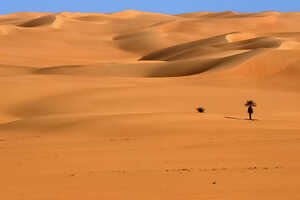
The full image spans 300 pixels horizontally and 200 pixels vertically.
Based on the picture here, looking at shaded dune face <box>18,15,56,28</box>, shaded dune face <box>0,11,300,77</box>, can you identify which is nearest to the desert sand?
shaded dune face <box>0,11,300,77</box>

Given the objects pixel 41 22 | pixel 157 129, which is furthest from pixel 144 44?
pixel 157 129

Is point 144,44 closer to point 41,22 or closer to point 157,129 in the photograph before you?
point 41,22

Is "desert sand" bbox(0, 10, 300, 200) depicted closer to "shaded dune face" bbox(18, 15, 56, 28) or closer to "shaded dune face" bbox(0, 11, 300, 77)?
"shaded dune face" bbox(0, 11, 300, 77)

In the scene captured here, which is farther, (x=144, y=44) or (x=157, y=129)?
(x=144, y=44)

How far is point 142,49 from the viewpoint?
73000mm

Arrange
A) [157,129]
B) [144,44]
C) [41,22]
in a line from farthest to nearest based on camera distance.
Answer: [41,22]
[144,44]
[157,129]

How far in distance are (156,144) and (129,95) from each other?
13108 millimetres

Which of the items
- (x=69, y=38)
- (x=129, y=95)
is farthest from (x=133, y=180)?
(x=69, y=38)

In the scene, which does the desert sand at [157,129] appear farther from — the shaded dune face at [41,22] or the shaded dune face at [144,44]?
the shaded dune face at [41,22]

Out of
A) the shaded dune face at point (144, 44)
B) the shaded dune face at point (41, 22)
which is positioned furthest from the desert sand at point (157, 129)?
the shaded dune face at point (41, 22)

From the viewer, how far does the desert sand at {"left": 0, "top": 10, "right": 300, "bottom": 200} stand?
8.95 meters

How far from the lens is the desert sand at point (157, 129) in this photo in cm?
895

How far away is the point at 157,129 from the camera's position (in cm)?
1741

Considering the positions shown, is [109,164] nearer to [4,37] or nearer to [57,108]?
[57,108]
